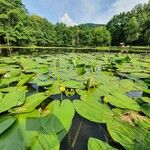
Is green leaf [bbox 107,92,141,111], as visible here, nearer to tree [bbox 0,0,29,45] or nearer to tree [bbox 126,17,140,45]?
tree [bbox 0,0,29,45]

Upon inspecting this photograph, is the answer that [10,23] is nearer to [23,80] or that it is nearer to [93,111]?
[23,80]

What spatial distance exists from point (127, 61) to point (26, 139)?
4.28 metres

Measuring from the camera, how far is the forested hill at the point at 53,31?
2252 cm

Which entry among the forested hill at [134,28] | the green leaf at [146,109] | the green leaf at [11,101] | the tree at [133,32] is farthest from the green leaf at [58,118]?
the tree at [133,32]

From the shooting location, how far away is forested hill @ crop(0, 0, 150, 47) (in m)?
22.5

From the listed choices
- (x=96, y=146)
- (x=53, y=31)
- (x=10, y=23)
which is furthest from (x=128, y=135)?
(x=53, y=31)

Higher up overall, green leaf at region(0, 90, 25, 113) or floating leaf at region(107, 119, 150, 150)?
green leaf at region(0, 90, 25, 113)

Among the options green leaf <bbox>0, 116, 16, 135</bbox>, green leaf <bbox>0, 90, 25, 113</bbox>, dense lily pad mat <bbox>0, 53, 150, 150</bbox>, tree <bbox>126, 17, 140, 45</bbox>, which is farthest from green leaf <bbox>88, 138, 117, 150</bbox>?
tree <bbox>126, 17, 140, 45</bbox>

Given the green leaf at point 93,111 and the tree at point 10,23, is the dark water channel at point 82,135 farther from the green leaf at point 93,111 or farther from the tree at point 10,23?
the tree at point 10,23

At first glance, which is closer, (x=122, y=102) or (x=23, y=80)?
(x=122, y=102)

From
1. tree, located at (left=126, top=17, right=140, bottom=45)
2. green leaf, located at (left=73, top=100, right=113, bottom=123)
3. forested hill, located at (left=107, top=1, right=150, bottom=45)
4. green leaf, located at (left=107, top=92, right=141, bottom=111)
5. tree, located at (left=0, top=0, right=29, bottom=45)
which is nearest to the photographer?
green leaf, located at (left=73, top=100, right=113, bottom=123)

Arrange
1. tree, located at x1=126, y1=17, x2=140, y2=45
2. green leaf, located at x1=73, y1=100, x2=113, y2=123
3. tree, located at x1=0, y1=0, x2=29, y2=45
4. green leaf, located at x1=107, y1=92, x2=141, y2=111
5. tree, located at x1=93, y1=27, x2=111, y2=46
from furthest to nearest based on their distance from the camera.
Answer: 1. tree, located at x1=93, y1=27, x2=111, y2=46
2. tree, located at x1=126, y1=17, x2=140, y2=45
3. tree, located at x1=0, y1=0, x2=29, y2=45
4. green leaf, located at x1=107, y1=92, x2=141, y2=111
5. green leaf, located at x1=73, y1=100, x2=113, y2=123

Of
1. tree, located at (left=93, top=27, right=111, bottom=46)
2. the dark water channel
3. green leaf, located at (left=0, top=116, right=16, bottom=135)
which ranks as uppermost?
green leaf, located at (left=0, top=116, right=16, bottom=135)

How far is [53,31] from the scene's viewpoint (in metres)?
43.9
